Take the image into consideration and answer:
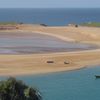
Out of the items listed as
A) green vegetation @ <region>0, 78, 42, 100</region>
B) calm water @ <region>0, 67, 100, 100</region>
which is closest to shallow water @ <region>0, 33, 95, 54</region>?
calm water @ <region>0, 67, 100, 100</region>

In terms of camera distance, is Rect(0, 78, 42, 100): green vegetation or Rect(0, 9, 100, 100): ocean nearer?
Rect(0, 78, 42, 100): green vegetation

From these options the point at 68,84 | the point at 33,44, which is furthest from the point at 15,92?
the point at 33,44

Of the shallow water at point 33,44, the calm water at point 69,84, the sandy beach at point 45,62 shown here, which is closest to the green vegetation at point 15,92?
the calm water at point 69,84

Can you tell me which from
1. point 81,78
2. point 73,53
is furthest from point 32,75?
point 73,53

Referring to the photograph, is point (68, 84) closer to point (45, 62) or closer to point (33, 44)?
point (45, 62)

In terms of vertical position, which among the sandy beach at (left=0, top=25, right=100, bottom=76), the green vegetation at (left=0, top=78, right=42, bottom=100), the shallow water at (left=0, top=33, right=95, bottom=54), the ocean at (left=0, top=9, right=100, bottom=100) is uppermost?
the green vegetation at (left=0, top=78, right=42, bottom=100)

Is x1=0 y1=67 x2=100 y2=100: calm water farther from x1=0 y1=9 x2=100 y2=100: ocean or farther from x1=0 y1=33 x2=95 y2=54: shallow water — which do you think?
x1=0 y1=33 x2=95 y2=54: shallow water

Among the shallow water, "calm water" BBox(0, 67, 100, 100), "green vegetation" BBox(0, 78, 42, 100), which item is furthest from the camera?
the shallow water

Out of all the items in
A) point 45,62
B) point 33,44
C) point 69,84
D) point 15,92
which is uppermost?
point 15,92
